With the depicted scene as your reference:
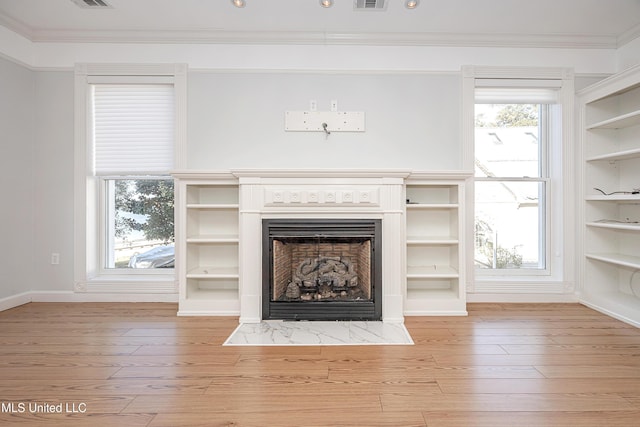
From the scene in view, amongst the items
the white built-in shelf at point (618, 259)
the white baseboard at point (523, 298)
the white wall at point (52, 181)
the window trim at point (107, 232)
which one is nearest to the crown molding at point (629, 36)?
the white built-in shelf at point (618, 259)

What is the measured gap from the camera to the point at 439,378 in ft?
5.83

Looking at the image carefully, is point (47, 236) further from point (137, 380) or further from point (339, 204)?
point (339, 204)

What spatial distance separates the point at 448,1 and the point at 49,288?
173 inches

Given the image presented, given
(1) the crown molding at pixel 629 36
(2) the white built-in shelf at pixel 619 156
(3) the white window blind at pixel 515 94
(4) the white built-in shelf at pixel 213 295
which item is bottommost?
(4) the white built-in shelf at pixel 213 295

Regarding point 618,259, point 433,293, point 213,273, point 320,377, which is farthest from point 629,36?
point 213,273

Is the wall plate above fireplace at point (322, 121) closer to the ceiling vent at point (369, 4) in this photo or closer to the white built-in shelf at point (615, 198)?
the ceiling vent at point (369, 4)

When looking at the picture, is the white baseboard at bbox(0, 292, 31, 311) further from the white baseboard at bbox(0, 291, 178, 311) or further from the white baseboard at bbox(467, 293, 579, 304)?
the white baseboard at bbox(467, 293, 579, 304)

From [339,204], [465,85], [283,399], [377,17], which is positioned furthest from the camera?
[465,85]

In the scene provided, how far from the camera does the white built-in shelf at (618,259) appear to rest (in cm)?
269

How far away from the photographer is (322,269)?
9.08ft

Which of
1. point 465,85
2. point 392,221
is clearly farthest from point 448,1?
point 392,221

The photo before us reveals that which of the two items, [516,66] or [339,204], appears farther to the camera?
[516,66]

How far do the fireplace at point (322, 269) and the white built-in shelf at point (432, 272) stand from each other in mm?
418

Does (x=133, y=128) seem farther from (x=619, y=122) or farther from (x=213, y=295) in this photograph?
(x=619, y=122)
